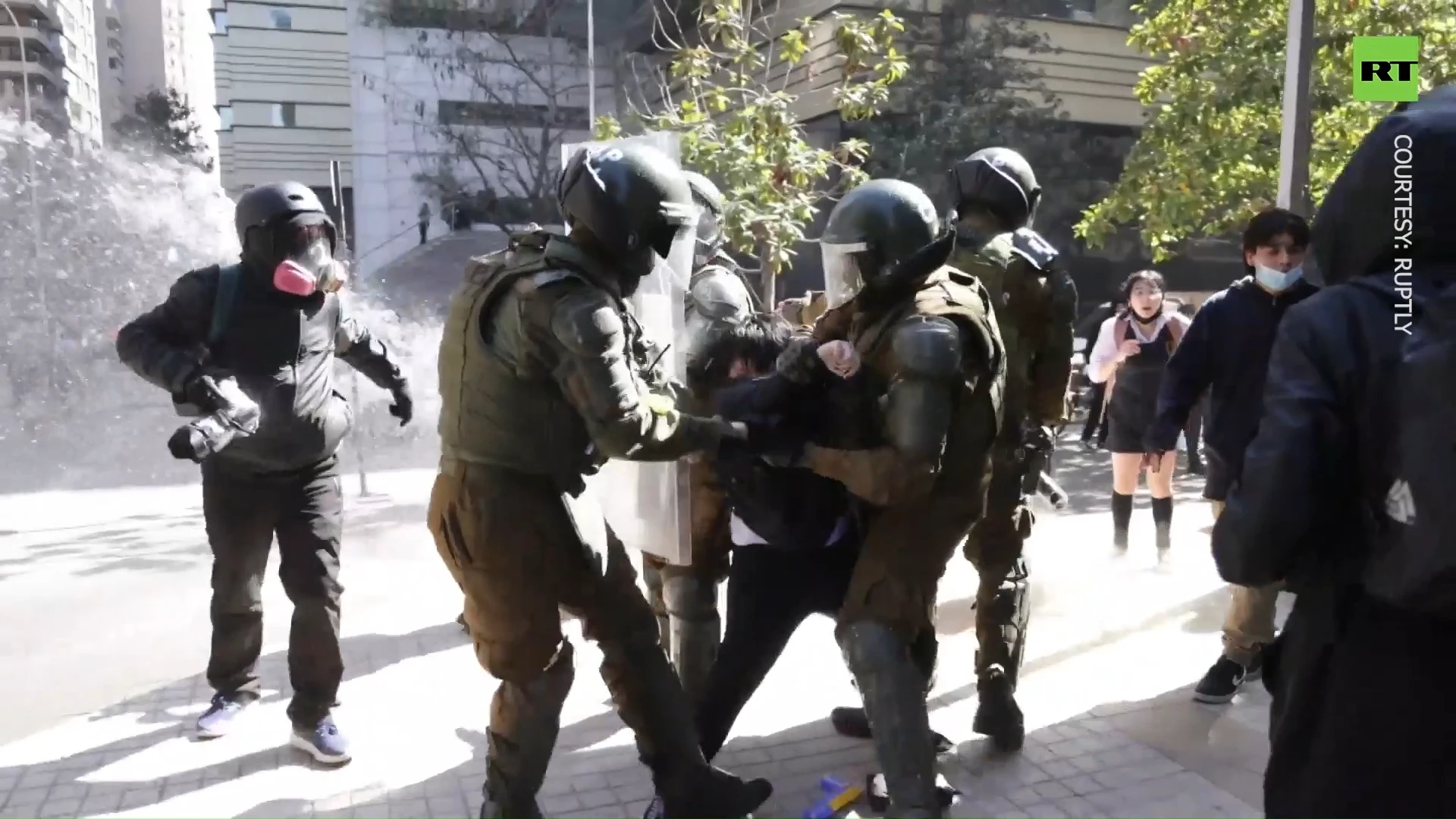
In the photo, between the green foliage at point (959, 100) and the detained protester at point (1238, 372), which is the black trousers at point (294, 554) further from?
the green foliage at point (959, 100)

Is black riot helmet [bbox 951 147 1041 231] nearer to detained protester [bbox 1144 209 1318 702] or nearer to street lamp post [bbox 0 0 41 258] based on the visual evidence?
detained protester [bbox 1144 209 1318 702]

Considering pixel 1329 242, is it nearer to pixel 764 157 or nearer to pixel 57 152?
pixel 764 157

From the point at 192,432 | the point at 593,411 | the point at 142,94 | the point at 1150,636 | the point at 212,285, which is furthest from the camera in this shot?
the point at 142,94

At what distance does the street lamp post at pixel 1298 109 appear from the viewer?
547cm

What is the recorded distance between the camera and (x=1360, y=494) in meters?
1.71

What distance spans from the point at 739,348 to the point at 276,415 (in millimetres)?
1601

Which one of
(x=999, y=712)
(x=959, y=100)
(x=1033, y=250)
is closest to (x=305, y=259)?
(x=1033, y=250)

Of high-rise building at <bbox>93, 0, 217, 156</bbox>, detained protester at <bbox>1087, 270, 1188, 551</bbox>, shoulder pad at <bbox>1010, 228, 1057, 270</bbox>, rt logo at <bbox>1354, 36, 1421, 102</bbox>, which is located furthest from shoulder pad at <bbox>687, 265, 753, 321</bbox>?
high-rise building at <bbox>93, 0, 217, 156</bbox>

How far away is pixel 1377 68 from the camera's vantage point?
6.05m

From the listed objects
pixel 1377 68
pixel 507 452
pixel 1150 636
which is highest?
pixel 1377 68

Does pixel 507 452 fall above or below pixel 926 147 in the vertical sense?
below

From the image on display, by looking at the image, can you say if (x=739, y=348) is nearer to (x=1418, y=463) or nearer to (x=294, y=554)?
(x=294, y=554)

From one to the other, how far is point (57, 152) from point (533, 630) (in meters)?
10.1

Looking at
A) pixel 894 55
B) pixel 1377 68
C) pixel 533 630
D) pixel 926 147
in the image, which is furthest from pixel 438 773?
pixel 926 147
